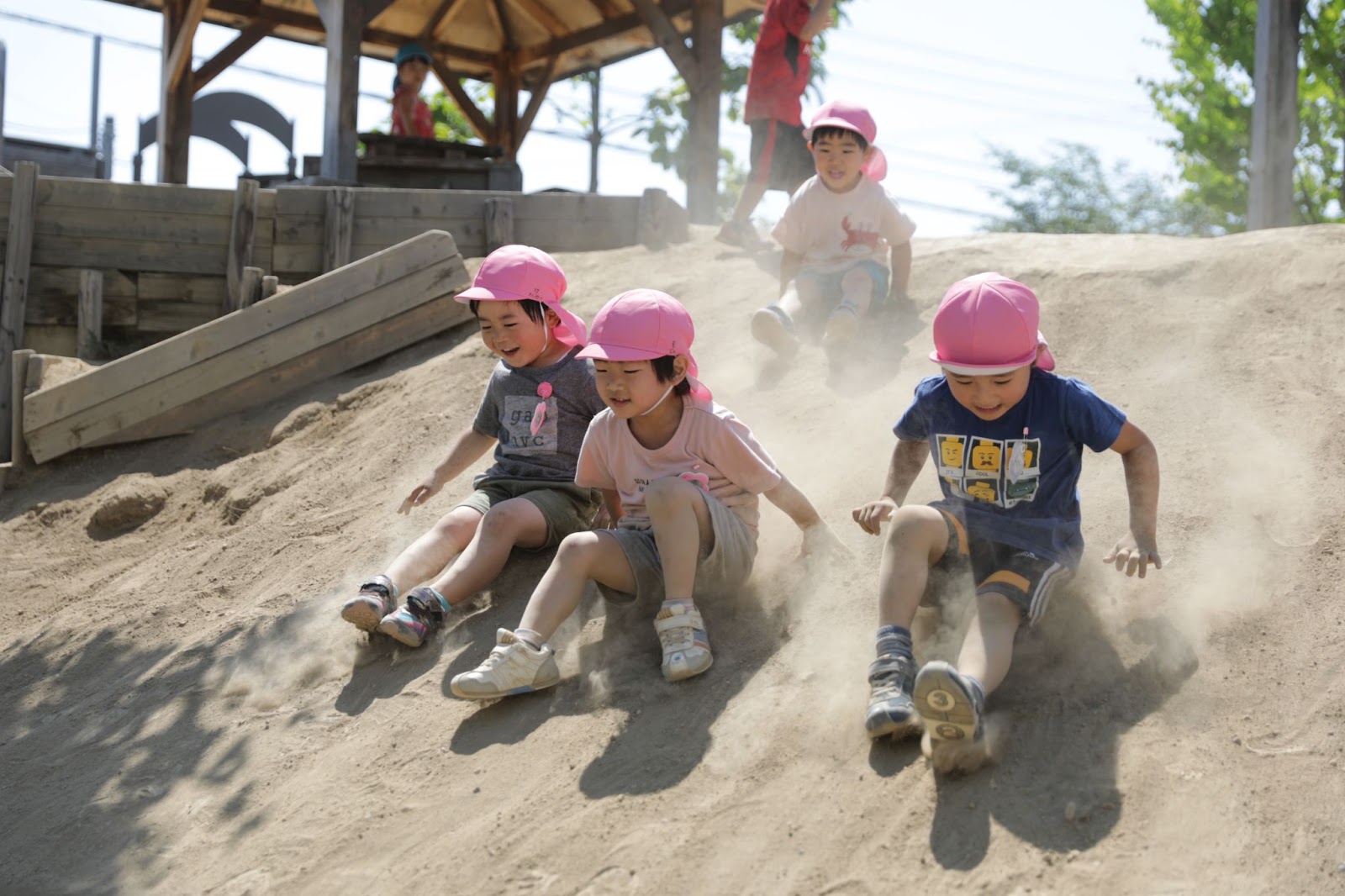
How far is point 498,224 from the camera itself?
8.41m

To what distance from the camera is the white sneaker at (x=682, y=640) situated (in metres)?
3.31

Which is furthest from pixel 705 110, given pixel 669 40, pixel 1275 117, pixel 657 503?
pixel 657 503

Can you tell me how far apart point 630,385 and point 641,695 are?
33.5 inches

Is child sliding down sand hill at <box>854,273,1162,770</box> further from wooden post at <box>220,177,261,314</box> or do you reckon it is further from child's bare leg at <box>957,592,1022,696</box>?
wooden post at <box>220,177,261,314</box>

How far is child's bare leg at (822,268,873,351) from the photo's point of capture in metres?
5.34

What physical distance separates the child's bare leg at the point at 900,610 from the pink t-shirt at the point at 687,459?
61 centimetres

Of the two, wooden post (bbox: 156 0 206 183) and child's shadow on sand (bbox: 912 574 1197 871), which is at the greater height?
wooden post (bbox: 156 0 206 183)

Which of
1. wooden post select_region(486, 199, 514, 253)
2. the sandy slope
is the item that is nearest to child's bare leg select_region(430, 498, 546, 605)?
the sandy slope

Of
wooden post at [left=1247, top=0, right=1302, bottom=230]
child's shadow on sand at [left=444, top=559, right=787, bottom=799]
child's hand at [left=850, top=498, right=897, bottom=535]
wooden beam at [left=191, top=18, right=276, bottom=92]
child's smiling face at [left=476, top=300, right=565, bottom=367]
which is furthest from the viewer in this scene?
wooden beam at [left=191, top=18, right=276, bottom=92]

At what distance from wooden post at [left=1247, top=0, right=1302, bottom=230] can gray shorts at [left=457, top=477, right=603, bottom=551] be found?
4888 millimetres

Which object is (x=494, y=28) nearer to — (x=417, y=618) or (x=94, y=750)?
(x=417, y=618)

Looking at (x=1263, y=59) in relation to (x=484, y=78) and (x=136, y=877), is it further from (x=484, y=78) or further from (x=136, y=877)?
(x=484, y=78)

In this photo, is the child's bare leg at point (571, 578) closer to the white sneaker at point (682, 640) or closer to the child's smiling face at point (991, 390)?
the white sneaker at point (682, 640)

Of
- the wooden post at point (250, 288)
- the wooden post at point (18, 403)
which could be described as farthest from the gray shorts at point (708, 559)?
the wooden post at point (250, 288)
